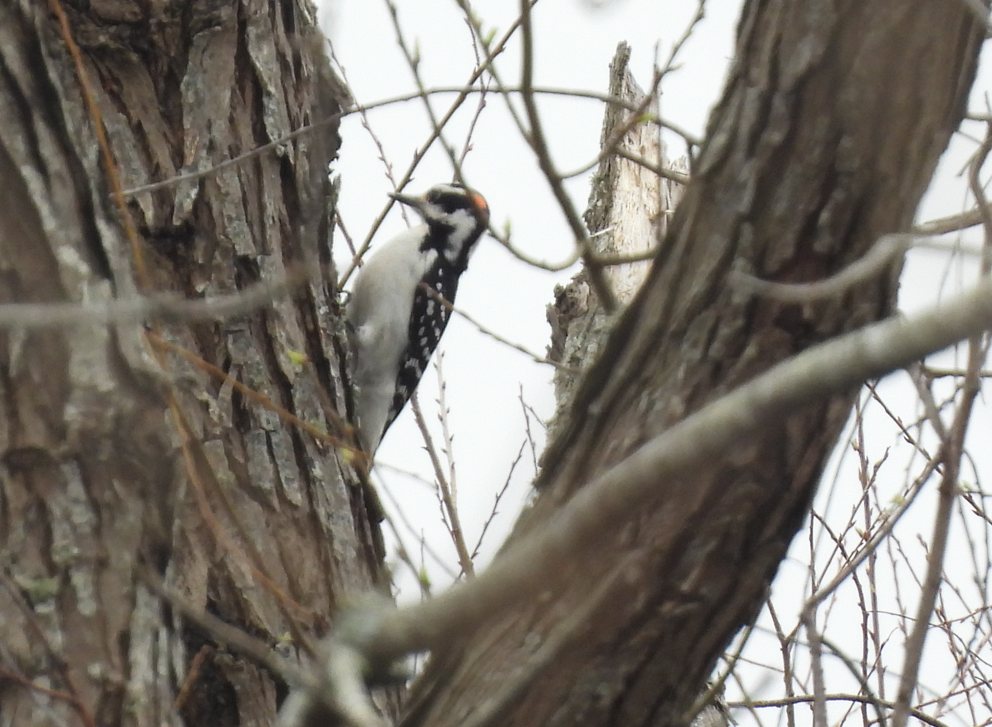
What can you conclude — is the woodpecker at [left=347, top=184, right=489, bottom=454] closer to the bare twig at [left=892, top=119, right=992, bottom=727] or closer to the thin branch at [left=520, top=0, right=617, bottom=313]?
the thin branch at [left=520, top=0, right=617, bottom=313]

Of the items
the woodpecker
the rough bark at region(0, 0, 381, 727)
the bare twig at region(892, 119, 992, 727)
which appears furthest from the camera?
the woodpecker

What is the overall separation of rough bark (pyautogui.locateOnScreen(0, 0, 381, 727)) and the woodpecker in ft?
5.81

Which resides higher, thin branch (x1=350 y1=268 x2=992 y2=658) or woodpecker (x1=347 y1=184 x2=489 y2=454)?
woodpecker (x1=347 y1=184 x2=489 y2=454)

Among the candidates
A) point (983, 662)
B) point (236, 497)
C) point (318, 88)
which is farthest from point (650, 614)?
point (983, 662)

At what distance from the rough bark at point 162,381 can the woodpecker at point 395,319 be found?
69.7 inches

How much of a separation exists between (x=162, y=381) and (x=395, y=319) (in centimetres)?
292

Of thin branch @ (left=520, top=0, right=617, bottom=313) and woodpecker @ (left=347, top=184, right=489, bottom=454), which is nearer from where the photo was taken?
→ thin branch @ (left=520, top=0, right=617, bottom=313)

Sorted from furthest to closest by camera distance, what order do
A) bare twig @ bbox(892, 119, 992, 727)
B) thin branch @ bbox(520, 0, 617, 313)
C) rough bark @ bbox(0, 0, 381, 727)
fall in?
rough bark @ bbox(0, 0, 381, 727) → thin branch @ bbox(520, 0, 617, 313) → bare twig @ bbox(892, 119, 992, 727)

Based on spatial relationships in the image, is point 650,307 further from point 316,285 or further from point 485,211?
point 485,211

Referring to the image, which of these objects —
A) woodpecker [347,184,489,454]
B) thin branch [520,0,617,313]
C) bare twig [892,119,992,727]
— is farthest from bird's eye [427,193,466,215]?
bare twig [892,119,992,727]

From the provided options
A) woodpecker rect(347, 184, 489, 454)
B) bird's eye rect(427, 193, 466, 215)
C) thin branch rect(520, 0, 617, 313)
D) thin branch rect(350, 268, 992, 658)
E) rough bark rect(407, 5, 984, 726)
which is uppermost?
bird's eye rect(427, 193, 466, 215)

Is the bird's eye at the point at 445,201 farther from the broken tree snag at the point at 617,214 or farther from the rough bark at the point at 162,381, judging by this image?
the rough bark at the point at 162,381

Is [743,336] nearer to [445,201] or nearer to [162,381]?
[162,381]

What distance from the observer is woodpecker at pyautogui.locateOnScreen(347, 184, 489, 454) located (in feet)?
16.1
